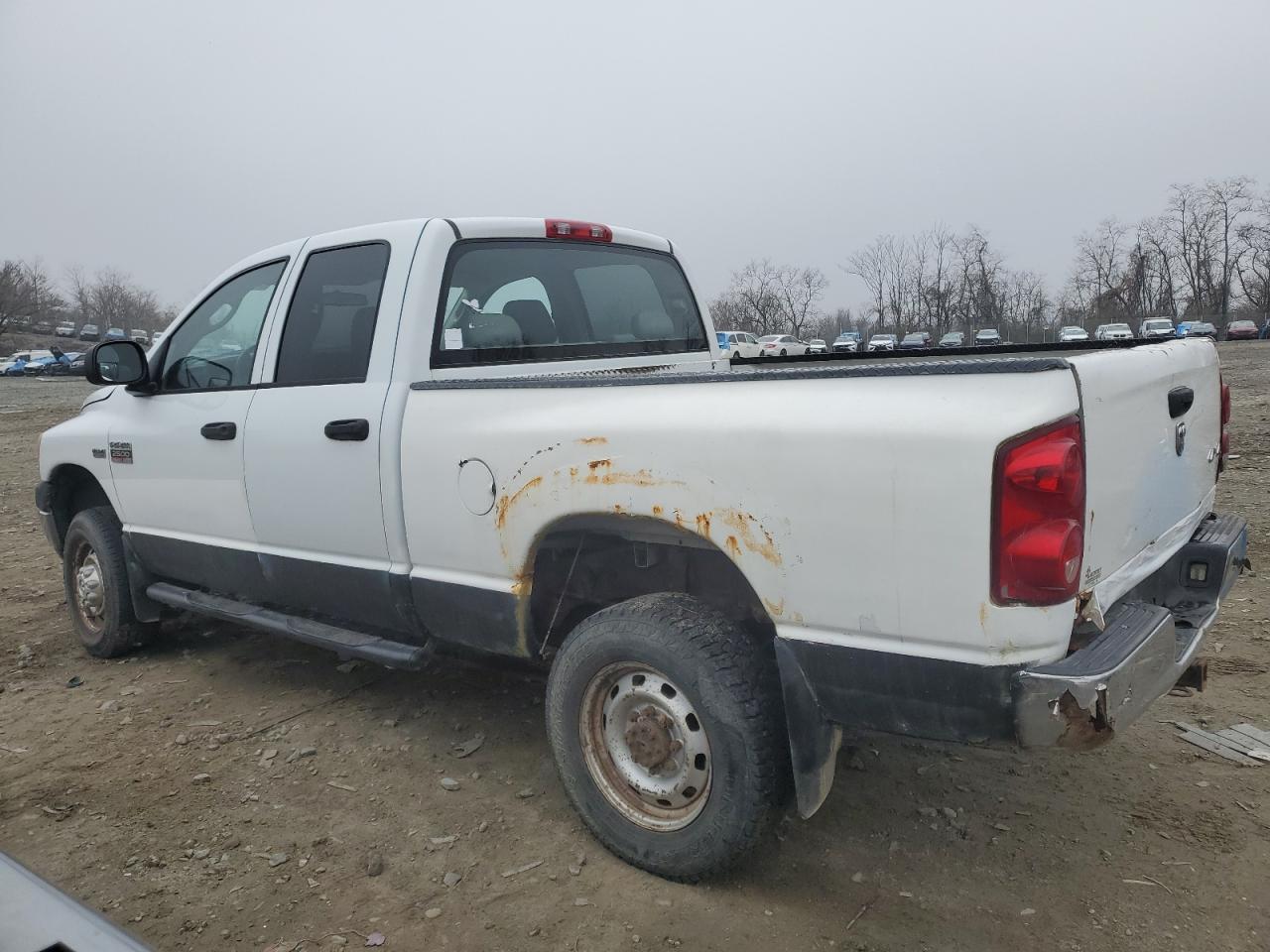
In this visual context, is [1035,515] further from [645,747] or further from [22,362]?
[22,362]

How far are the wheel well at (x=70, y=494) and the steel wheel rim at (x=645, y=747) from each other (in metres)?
3.65

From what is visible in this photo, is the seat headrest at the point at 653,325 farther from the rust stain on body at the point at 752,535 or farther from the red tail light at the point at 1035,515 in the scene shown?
the red tail light at the point at 1035,515

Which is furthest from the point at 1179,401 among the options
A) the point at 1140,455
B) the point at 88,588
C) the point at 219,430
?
the point at 88,588

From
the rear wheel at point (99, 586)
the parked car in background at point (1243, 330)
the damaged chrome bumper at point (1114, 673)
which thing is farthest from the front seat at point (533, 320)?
the parked car in background at point (1243, 330)

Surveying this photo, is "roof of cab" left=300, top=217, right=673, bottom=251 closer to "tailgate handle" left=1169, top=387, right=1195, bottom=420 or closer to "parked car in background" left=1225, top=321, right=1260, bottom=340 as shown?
"tailgate handle" left=1169, top=387, right=1195, bottom=420

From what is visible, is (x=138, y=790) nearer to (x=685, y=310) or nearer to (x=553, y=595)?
(x=553, y=595)

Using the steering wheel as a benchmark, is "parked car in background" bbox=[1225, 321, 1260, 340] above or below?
below

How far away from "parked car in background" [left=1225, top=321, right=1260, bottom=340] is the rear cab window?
56957mm

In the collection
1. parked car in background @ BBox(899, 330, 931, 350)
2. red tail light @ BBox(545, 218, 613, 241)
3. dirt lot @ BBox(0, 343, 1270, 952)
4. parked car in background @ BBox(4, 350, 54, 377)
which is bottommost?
dirt lot @ BBox(0, 343, 1270, 952)

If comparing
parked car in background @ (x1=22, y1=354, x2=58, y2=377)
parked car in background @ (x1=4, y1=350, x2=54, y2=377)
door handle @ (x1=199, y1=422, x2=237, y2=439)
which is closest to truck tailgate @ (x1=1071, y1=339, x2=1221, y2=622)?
door handle @ (x1=199, y1=422, x2=237, y2=439)

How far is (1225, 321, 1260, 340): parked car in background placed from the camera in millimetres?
51344

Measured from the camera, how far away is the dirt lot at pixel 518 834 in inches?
107

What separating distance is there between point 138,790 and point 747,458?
108 inches

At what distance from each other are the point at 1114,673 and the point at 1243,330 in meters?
58.9
